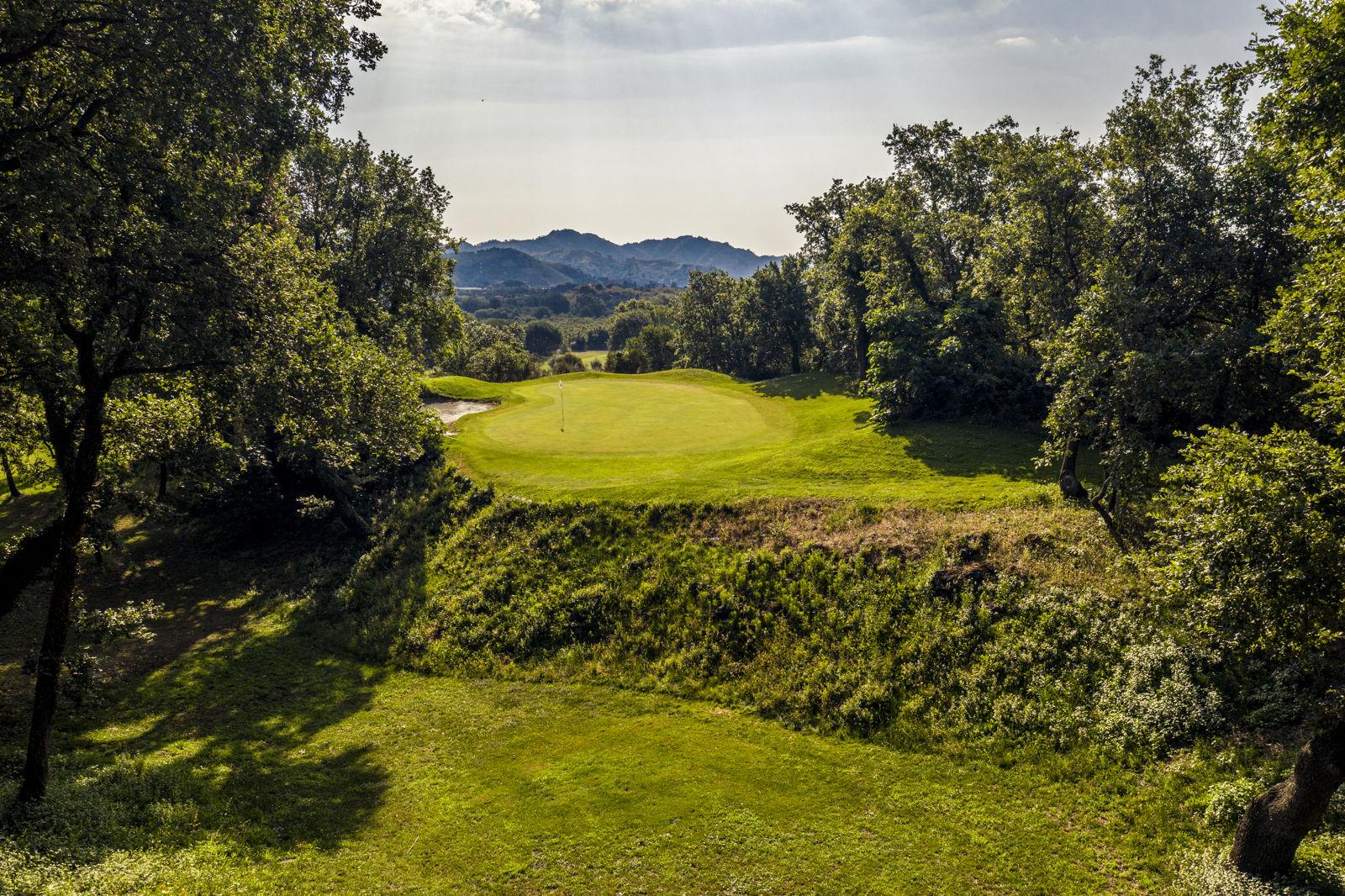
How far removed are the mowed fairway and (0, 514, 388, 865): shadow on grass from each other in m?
10.5

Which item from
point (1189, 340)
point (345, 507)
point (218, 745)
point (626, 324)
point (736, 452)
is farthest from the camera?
point (626, 324)

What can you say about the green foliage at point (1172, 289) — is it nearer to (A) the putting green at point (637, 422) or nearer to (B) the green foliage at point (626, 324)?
(A) the putting green at point (637, 422)

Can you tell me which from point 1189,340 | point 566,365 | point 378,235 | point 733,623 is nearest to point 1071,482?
point 1189,340

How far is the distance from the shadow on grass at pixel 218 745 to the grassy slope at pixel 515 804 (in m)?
0.07

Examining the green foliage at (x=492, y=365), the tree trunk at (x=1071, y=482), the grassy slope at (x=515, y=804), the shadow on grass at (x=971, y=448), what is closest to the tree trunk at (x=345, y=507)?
the grassy slope at (x=515, y=804)

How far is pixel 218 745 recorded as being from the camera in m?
16.3

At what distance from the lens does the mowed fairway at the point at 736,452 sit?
24984 millimetres

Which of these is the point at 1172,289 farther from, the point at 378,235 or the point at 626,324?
the point at 626,324

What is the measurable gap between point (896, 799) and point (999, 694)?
4326mm

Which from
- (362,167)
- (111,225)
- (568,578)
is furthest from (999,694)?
(362,167)

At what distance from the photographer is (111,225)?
37.3 ft

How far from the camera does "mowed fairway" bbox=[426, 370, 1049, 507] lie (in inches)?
984

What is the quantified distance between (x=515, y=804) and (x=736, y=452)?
1955cm

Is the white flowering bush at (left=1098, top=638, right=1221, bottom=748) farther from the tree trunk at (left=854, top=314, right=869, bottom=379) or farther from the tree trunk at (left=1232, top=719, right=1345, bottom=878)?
the tree trunk at (left=854, top=314, right=869, bottom=379)
